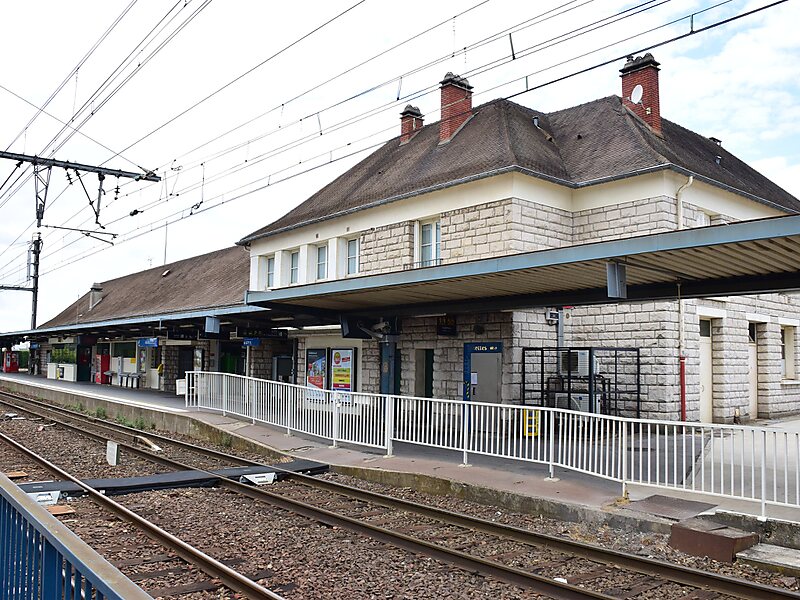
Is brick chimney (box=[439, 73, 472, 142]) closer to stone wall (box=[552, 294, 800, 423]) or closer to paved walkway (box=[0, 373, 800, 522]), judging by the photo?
stone wall (box=[552, 294, 800, 423])

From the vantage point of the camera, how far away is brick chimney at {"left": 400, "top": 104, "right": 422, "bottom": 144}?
24.9 meters

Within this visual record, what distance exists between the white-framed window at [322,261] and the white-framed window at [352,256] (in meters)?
1.14

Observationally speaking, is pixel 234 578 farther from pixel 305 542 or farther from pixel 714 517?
pixel 714 517

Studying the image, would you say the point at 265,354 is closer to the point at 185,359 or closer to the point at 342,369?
the point at 342,369

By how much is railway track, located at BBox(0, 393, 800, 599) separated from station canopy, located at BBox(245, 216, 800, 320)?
11.9 feet

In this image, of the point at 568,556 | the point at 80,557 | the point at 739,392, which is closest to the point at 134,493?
the point at 568,556

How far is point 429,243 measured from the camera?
755 inches

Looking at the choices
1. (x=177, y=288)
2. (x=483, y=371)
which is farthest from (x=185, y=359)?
(x=483, y=371)

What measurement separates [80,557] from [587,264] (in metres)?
8.42

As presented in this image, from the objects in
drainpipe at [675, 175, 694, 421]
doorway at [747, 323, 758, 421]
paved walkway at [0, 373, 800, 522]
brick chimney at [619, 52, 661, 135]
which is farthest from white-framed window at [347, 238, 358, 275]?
doorway at [747, 323, 758, 421]

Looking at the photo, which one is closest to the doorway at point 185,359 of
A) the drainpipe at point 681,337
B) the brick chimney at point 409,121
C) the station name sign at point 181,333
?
the station name sign at point 181,333

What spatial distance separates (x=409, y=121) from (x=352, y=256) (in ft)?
20.0

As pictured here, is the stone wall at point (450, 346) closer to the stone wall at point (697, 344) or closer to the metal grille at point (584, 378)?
the metal grille at point (584, 378)

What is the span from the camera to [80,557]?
2705mm
